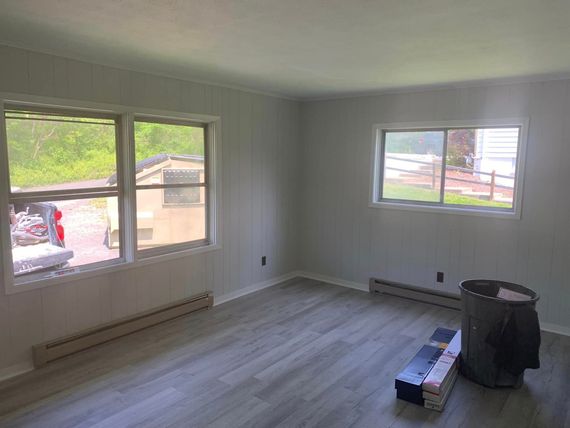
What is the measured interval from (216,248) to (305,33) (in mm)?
2644

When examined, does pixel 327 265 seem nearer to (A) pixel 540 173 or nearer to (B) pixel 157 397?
(A) pixel 540 173

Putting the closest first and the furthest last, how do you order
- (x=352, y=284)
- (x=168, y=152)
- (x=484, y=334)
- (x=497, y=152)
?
1. (x=484, y=334)
2. (x=168, y=152)
3. (x=497, y=152)
4. (x=352, y=284)

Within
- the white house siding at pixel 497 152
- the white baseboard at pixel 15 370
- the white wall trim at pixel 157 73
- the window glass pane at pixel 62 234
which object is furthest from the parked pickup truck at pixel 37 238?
the white house siding at pixel 497 152

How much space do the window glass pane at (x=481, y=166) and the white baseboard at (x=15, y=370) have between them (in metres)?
4.19

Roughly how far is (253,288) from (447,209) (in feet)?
7.87

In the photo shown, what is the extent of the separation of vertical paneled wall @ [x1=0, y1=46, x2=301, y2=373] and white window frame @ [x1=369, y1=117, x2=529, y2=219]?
3.63ft

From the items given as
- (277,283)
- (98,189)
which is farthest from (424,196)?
(98,189)

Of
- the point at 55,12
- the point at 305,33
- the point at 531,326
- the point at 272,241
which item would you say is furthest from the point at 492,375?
the point at 55,12

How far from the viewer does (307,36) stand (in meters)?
2.65

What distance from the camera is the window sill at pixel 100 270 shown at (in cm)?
311

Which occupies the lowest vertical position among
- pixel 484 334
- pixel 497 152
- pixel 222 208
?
pixel 484 334

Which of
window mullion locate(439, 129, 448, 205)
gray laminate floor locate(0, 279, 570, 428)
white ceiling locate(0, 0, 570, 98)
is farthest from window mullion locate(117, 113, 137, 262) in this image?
window mullion locate(439, 129, 448, 205)

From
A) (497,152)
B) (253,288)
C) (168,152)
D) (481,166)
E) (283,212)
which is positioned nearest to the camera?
(168,152)

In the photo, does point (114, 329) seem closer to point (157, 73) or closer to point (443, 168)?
point (157, 73)
